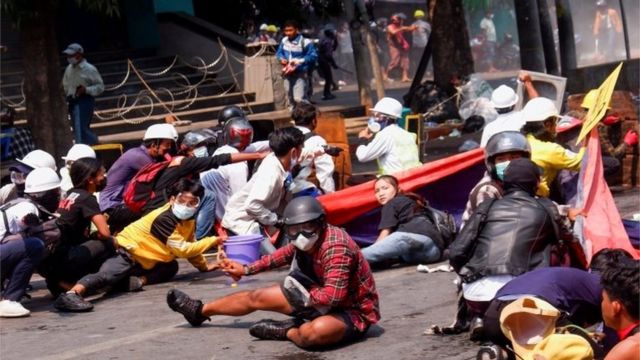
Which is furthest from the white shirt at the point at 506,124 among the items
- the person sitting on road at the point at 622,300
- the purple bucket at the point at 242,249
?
the person sitting on road at the point at 622,300

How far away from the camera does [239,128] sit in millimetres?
12016

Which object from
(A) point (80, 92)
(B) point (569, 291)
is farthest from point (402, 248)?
(A) point (80, 92)

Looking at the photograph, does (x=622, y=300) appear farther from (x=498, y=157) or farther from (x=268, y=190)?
(x=268, y=190)

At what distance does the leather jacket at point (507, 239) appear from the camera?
25.7ft

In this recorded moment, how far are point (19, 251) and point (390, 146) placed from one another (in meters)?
3.92

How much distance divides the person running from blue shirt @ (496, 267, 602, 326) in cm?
1204

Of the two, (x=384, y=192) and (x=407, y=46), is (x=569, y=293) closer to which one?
(x=384, y=192)

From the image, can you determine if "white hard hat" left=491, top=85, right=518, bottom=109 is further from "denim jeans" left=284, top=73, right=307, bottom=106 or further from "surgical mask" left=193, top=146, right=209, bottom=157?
"denim jeans" left=284, top=73, right=307, bottom=106

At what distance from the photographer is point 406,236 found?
35.6 feet

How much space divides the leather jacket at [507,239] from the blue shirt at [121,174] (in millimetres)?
4445

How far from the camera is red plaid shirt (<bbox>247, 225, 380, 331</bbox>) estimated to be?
26.1 feet

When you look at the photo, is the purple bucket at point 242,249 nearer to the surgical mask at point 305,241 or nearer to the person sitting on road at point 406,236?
the person sitting on road at point 406,236

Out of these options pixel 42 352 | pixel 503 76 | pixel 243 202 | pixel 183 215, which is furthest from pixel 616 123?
pixel 503 76

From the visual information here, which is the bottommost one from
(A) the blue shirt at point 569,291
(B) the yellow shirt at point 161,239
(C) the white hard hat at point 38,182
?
(A) the blue shirt at point 569,291
